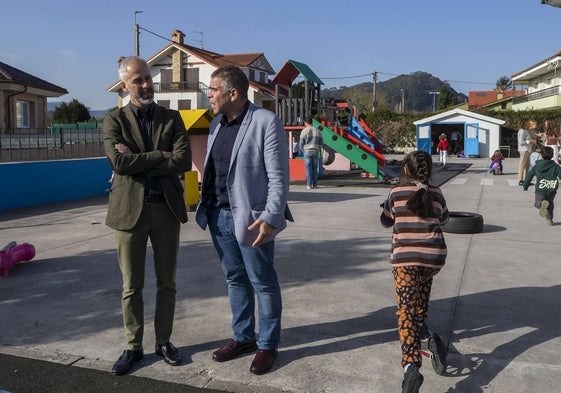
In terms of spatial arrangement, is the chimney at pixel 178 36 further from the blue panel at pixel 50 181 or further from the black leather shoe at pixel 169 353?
the black leather shoe at pixel 169 353

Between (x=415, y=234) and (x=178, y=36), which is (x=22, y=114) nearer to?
(x=178, y=36)

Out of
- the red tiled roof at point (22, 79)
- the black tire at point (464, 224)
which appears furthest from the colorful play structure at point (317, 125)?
the red tiled roof at point (22, 79)

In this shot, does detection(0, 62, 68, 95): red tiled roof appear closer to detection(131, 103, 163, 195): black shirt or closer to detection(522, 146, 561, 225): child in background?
detection(522, 146, 561, 225): child in background

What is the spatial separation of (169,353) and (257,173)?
4.33ft

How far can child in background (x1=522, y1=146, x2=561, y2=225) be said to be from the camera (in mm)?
8609

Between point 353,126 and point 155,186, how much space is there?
16.8 meters

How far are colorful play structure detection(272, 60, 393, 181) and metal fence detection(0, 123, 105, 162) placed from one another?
33.6 feet

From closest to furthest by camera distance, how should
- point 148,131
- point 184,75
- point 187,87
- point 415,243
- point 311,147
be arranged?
point 415,243
point 148,131
point 311,147
point 187,87
point 184,75

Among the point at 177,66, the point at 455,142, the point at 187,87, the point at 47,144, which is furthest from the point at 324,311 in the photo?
the point at 177,66

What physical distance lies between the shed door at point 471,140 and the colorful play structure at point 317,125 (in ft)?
51.9

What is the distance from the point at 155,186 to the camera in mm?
3443

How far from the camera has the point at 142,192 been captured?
337 cm

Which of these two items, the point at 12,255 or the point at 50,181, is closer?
the point at 12,255

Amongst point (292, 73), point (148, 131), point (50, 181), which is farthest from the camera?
point (292, 73)
